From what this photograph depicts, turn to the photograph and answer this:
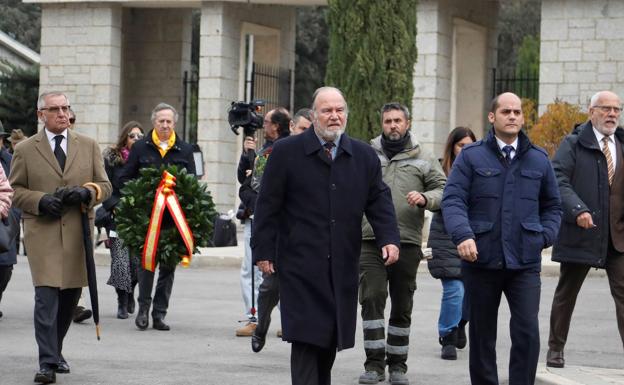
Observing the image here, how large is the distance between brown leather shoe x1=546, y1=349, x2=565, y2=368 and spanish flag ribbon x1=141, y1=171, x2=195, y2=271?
151 inches

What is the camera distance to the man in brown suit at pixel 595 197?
10.5m

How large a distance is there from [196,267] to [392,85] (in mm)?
4421

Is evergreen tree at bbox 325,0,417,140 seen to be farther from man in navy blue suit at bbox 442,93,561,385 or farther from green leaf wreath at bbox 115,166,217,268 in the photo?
man in navy blue suit at bbox 442,93,561,385

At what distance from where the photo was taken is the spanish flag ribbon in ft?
43.3

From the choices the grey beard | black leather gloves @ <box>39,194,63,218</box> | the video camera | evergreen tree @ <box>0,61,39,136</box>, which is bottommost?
black leather gloves @ <box>39,194,63,218</box>

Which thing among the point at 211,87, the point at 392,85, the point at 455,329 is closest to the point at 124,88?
the point at 211,87

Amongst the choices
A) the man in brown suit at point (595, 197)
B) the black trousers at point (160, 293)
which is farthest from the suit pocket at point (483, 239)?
the black trousers at point (160, 293)

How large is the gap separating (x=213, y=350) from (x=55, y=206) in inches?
98.3

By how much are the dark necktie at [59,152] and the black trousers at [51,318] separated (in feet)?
2.99

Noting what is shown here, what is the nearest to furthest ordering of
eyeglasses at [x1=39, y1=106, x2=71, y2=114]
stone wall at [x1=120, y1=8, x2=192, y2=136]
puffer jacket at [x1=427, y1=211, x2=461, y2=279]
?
eyeglasses at [x1=39, y1=106, x2=71, y2=114]
puffer jacket at [x1=427, y1=211, x2=461, y2=279]
stone wall at [x1=120, y1=8, x2=192, y2=136]

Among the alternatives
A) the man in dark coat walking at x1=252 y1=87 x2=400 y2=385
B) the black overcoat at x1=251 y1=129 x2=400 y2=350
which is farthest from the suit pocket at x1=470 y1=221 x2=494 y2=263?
the black overcoat at x1=251 y1=129 x2=400 y2=350

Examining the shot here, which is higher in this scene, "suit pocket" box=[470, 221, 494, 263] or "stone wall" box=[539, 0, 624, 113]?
"stone wall" box=[539, 0, 624, 113]

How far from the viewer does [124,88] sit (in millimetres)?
33469

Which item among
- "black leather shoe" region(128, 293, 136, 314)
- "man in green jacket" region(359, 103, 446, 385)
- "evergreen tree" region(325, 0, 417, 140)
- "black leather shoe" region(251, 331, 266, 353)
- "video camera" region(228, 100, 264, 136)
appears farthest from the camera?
"evergreen tree" region(325, 0, 417, 140)
